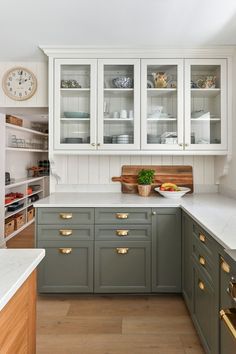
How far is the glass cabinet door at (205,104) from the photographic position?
2807 millimetres

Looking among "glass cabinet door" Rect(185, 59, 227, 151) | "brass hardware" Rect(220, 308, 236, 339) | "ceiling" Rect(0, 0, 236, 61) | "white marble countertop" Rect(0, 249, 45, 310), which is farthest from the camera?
"glass cabinet door" Rect(185, 59, 227, 151)

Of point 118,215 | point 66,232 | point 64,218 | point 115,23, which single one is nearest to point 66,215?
point 64,218

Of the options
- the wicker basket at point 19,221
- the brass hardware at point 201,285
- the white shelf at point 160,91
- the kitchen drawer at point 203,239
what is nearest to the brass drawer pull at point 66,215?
the kitchen drawer at point 203,239

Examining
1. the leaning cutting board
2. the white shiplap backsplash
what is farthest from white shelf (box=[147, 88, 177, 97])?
the leaning cutting board

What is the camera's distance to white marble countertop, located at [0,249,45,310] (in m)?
0.81

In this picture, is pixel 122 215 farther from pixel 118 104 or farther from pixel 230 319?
pixel 230 319

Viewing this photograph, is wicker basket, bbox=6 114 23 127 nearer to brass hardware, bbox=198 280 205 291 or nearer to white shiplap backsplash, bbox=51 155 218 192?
white shiplap backsplash, bbox=51 155 218 192

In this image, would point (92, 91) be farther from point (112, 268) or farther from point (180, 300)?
point (180, 300)

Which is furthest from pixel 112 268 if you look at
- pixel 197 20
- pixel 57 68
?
pixel 197 20

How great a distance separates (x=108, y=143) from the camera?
2.85 m

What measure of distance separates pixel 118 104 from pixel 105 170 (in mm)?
739

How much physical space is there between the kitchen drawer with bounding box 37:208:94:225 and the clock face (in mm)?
1342

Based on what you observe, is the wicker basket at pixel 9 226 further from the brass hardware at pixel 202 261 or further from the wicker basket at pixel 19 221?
the brass hardware at pixel 202 261

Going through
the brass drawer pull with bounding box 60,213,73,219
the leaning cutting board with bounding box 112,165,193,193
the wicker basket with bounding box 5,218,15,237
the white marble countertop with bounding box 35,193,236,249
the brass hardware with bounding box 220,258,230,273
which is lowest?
the wicker basket with bounding box 5,218,15,237
